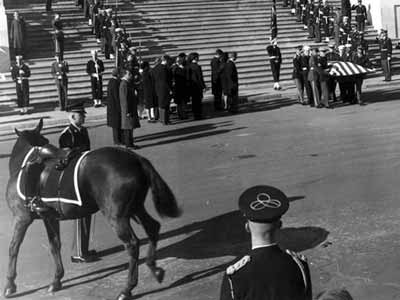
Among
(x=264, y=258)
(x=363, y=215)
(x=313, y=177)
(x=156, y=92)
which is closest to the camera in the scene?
(x=264, y=258)

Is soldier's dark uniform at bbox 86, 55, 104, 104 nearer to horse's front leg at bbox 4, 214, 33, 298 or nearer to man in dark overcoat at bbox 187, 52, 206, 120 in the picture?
man in dark overcoat at bbox 187, 52, 206, 120

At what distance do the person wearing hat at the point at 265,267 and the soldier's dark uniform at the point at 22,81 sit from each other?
19067 mm

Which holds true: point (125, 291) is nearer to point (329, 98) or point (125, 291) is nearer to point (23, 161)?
point (23, 161)

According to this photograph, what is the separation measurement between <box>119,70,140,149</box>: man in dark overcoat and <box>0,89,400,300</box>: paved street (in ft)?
1.96

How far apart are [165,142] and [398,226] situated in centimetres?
811

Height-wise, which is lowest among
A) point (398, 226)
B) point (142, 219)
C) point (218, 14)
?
point (398, 226)

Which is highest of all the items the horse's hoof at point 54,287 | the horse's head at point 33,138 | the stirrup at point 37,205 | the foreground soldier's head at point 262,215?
the horse's head at point 33,138

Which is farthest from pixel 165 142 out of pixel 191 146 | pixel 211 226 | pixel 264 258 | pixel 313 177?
pixel 264 258

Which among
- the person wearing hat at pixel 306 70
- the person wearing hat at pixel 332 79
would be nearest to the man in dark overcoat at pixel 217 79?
the person wearing hat at pixel 306 70

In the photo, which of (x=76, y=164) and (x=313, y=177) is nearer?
(x=76, y=164)

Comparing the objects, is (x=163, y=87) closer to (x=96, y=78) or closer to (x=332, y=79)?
(x=96, y=78)

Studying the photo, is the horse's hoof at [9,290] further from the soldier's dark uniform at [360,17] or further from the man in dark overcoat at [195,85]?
the soldier's dark uniform at [360,17]

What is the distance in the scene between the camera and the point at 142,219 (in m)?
6.91

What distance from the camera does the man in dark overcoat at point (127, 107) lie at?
A: 14.5 meters
